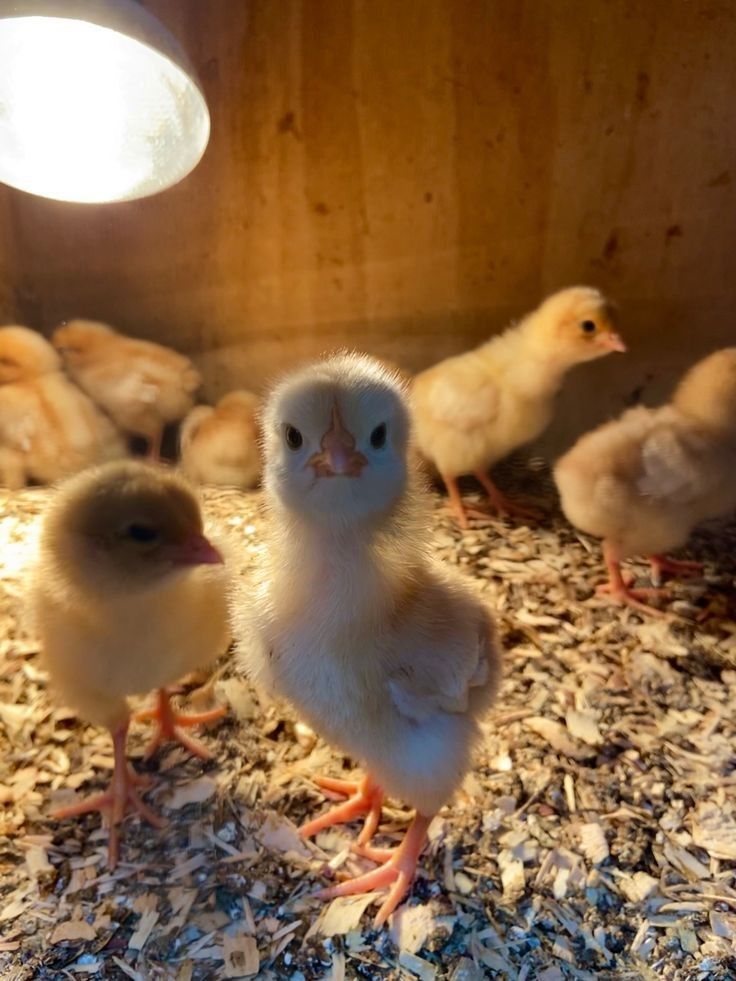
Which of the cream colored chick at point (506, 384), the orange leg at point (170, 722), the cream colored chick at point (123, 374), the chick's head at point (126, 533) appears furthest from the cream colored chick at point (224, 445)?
the chick's head at point (126, 533)

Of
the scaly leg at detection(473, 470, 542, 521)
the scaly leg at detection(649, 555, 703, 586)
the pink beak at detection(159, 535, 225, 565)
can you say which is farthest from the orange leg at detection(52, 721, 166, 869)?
the scaly leg at detection(649, 555, 703, 586)

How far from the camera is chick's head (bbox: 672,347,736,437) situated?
1.81 m

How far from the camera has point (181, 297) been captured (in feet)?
6.96

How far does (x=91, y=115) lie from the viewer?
131 cm

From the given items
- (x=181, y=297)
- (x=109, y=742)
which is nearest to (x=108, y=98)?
(x=181, y=297)

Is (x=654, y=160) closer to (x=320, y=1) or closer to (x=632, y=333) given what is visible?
(x=632, y=333)

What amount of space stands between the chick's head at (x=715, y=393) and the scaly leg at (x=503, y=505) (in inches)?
21.4

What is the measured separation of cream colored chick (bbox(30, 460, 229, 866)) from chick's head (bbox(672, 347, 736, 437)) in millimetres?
1319

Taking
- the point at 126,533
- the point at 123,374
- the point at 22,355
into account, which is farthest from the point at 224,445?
the point at 126,533

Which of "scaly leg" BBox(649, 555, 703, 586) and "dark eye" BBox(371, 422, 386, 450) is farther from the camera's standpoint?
"scaly leg" BBox(649, 555, 703, 586)

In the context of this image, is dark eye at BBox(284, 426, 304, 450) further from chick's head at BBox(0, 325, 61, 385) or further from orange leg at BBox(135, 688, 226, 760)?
chick's head at BBox(0, 325, 61, 385)

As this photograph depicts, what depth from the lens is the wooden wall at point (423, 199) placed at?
174 cm

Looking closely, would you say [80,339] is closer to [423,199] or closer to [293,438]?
[423,199]

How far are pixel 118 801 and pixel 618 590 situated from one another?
132 cm
